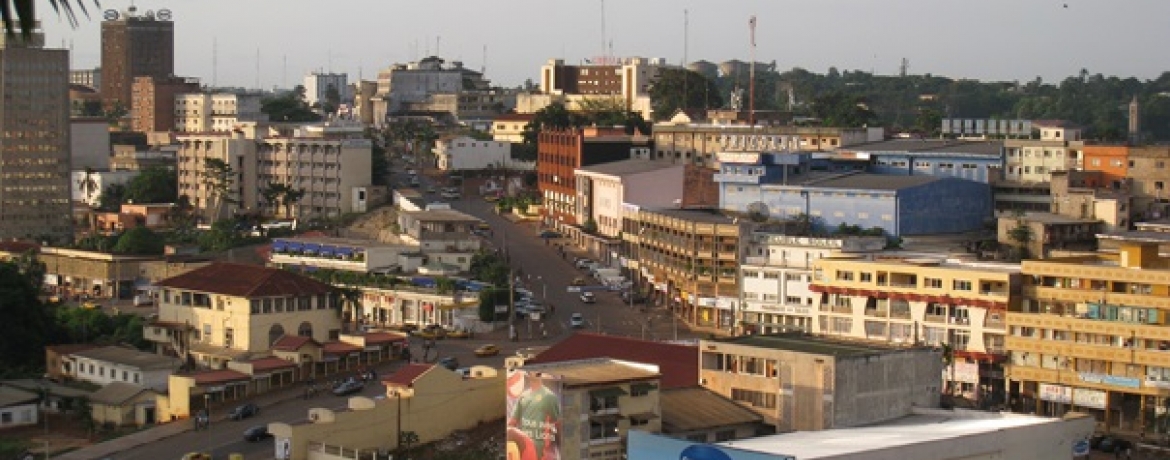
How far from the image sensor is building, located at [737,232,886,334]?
98.0ft

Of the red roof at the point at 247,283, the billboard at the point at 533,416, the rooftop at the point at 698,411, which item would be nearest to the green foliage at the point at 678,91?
the red roof at the point at 247,283

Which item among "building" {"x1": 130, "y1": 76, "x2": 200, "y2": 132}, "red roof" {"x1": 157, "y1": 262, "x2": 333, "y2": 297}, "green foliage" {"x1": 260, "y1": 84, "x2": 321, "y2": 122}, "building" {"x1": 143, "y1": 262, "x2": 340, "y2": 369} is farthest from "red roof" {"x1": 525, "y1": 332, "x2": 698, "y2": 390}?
"building" {"x1": 130, "y1": 76, "x2": 200, "y2": 132}

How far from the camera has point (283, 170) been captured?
158 feet

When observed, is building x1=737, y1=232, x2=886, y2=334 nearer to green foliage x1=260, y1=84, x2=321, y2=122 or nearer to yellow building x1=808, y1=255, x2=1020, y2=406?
yellow building x1=808, y1=255, x2=1020, y2=406

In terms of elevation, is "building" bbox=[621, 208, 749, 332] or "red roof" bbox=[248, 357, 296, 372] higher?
"building" bbox=[621, 208, 749, 332]

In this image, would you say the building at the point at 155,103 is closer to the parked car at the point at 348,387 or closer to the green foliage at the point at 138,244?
the green foliage at the point at 138,244

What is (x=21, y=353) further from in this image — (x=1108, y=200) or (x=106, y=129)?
(x=106, y=129)

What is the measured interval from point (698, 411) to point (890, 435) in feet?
8.41

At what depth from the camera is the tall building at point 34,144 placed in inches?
1870

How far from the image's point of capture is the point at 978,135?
48.4m

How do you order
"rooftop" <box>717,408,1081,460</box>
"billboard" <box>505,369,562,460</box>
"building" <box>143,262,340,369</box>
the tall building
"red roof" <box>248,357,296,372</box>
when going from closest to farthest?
"rooftop" <box>717,408,1081,460</box> < "billboard" <box>505,369,562,460</box> < "red roof" <box>248,357,296,372</box> < "building" <box>143,262,340,369</box> < the tall building

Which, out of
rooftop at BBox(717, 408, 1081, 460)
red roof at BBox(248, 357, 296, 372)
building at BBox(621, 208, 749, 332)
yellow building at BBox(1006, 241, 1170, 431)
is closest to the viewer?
rooftop at BBox(717, 408, 1081, 460)

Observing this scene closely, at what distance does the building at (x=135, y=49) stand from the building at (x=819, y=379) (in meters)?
62.7

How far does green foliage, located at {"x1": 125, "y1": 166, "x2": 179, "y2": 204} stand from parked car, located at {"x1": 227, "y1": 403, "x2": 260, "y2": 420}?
26.9 meters
